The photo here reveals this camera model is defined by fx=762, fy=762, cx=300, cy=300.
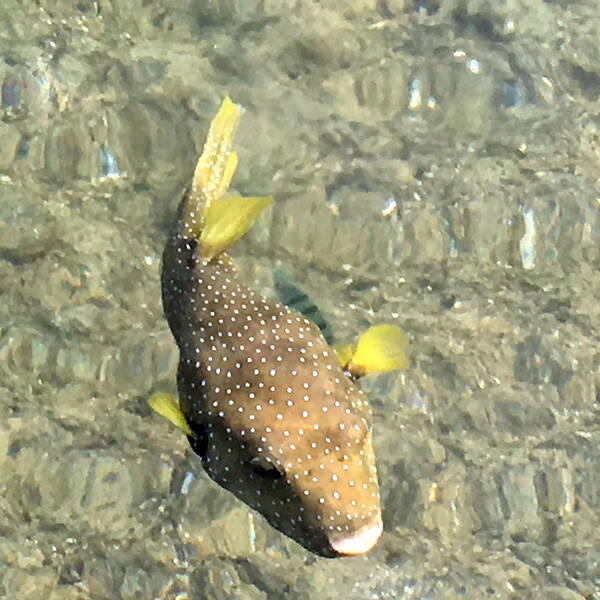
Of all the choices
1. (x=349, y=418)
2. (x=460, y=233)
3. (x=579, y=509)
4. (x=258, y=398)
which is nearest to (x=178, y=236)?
(x=258, y=398)

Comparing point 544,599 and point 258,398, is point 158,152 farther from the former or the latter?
point 544,599

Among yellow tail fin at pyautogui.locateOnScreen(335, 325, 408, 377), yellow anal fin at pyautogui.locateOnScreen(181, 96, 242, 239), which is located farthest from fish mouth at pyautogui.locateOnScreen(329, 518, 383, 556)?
yellow anal fin at pyautogui.locateOnScreen(181, 96, 242, 239)

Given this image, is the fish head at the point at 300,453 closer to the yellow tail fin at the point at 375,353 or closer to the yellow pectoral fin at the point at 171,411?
the yellow pectoral fin at the point at 171,411

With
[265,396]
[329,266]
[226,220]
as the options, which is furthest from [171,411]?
[329,266]

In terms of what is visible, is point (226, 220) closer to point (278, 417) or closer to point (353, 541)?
point (278, 417)

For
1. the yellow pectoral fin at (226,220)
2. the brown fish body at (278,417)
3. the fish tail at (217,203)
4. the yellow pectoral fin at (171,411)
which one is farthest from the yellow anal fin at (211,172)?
the yellow pectoral fin at (171,411)

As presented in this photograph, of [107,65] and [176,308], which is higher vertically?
[107,65]

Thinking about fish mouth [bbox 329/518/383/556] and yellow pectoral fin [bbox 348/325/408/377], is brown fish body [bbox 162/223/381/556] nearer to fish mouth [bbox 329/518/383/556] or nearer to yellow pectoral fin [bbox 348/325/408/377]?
fish mouth [bbox 329/518/383/556]
